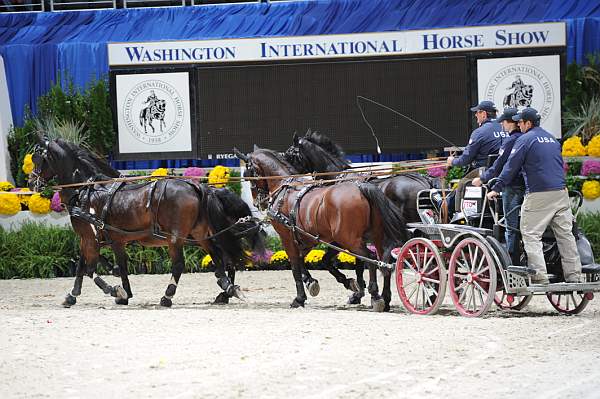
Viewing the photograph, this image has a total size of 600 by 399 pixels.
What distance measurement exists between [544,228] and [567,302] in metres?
1.28

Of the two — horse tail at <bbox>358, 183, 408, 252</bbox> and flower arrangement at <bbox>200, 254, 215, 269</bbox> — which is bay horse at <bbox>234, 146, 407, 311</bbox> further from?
flower arrangement at <bbox>200, 254, 215, 269</bbox>

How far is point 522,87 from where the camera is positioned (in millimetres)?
18828

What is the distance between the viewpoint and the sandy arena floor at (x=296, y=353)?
7176mm

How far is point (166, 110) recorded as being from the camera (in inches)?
773

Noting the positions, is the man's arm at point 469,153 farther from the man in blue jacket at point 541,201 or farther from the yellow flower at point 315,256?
the yellow flower at point 315,256

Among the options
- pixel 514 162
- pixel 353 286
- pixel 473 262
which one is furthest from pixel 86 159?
pixel 514 162

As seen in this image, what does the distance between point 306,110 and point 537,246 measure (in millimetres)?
8987

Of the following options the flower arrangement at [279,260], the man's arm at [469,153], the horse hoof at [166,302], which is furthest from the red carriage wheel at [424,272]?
the flower arrangement at [279,260]

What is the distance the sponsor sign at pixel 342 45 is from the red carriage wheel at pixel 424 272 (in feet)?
26.1

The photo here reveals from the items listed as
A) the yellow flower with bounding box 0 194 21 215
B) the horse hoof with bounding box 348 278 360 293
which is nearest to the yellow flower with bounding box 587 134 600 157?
the horse hoof with bounding box 348 278 360 293

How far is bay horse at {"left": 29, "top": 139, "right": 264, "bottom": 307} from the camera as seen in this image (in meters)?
13.4

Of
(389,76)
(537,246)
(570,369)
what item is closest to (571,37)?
(389,76)

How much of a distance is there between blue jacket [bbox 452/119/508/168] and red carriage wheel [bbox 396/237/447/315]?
95 centimetres

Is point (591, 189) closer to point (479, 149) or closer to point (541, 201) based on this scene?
point (479, 149)
